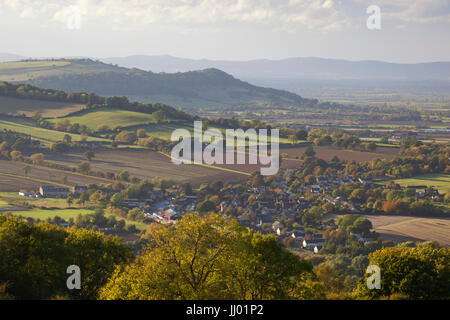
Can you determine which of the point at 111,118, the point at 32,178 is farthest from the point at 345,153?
the point at 32,178

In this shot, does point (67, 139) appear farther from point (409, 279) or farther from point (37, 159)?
point (409, 279)

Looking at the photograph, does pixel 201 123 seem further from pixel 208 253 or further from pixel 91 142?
pixel 208 253

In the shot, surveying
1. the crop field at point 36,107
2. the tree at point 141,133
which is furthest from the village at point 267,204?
the crop field at point 36,107

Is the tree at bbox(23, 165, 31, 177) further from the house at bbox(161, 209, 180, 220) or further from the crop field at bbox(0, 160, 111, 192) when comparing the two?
the house at bbox(161, 209, 180, 220)

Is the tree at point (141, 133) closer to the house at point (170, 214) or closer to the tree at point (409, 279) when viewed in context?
the house at point (170, 214)
